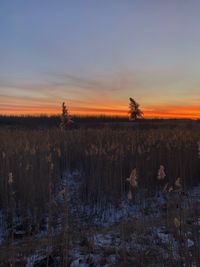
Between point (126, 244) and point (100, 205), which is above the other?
point (126, 244)

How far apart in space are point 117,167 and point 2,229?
9.46 ft

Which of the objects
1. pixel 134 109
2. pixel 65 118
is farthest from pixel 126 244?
pixel 134 109

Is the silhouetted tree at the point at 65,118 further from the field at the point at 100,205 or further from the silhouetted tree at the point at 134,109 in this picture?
the silhouetted tree at the point at 134,109

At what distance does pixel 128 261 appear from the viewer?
430 centimetres

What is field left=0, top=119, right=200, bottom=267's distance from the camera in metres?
4.56

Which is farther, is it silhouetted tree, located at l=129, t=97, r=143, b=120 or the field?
silhouetted tree, located at l=129, t=97, r=143, b=120

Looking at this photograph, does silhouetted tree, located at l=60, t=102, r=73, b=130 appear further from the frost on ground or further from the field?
the frost on ground

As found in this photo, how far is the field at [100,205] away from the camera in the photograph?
15.0 ft

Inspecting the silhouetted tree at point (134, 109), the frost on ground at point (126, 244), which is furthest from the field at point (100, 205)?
the silhouetted tree at point (134, 109)

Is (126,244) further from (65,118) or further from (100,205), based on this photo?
(65,118)

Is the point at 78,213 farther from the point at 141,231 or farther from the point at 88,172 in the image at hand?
the point at 141,231

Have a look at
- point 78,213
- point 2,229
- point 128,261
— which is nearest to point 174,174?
point 78,213

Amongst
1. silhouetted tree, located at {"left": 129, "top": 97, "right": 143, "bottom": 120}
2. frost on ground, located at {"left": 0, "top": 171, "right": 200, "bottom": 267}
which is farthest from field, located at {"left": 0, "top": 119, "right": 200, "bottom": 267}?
silhouetted tree, located at {"left": 129, "top": 97, "right": 143, "bottom": 120}

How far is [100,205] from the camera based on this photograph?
25.7 feet
